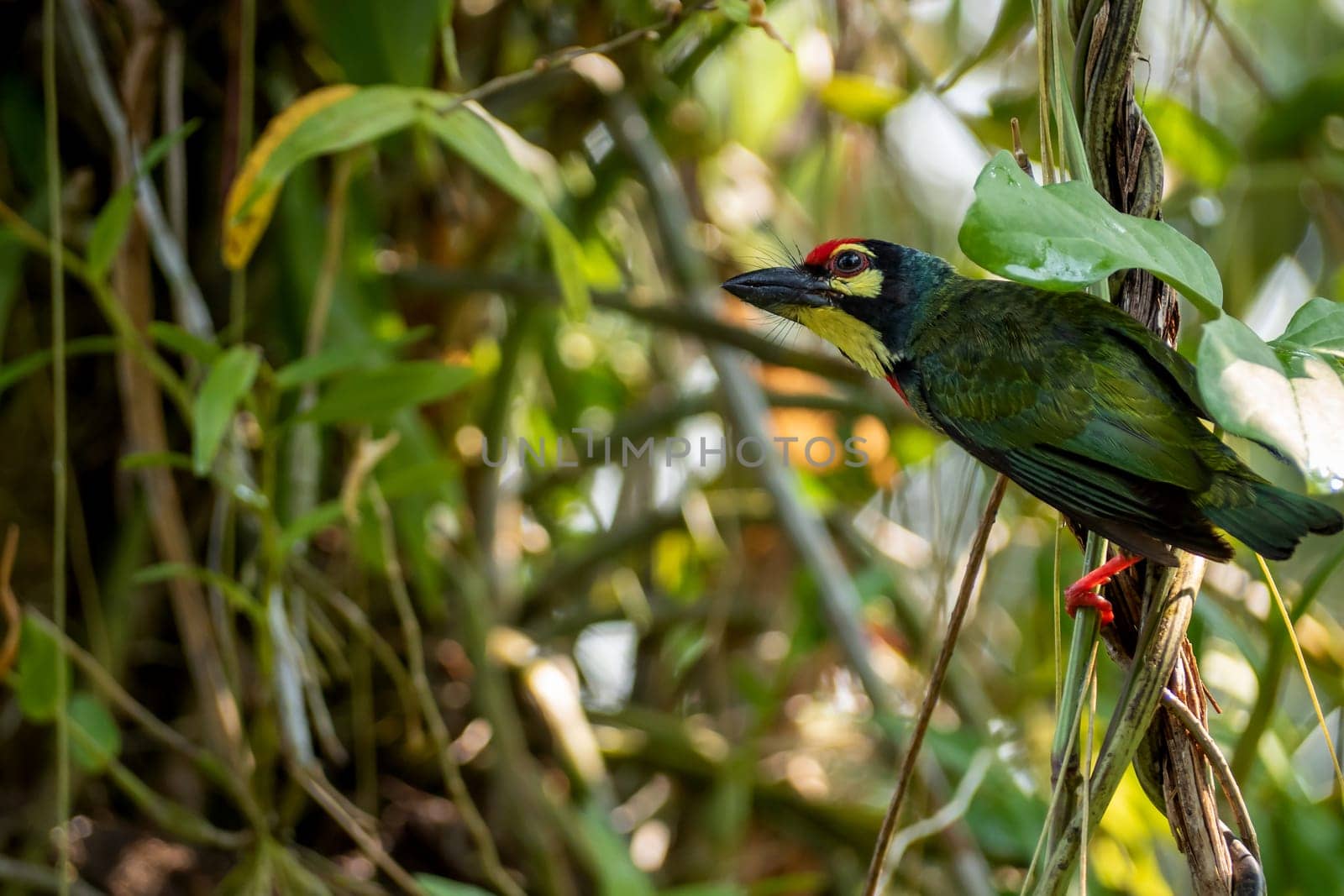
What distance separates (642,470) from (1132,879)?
1226mm

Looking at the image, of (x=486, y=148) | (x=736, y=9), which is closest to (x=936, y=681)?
(x=736, y=9)

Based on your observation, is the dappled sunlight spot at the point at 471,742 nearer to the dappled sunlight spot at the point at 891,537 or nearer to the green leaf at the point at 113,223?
the dappled sunlight spot at the point at 891,537

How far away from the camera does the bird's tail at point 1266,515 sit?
3.23ft

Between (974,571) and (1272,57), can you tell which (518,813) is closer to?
(974,571)

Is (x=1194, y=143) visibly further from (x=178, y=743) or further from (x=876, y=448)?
(x=178, y=743)

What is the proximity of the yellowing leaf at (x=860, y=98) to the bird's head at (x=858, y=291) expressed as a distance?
2.11 feet

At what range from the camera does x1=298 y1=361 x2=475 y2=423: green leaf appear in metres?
1.45

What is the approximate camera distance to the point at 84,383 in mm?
2086

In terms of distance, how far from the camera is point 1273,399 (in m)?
0.65

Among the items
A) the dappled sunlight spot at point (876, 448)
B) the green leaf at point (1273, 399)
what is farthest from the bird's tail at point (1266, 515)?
the dappled sunlight spot at point (876, 448)

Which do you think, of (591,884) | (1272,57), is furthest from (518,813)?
(1272,57)

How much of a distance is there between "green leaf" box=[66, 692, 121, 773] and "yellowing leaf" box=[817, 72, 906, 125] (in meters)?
1.48

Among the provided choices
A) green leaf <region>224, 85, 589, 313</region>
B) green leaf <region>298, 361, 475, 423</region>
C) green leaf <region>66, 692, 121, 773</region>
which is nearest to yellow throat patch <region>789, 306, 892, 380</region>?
green leaf <region>224, 85, 589, 313</region>

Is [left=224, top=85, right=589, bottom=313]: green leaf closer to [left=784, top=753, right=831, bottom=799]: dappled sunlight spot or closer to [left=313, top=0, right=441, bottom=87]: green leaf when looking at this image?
[left=313, top=0, right=441, bottom=87]: green leaf
